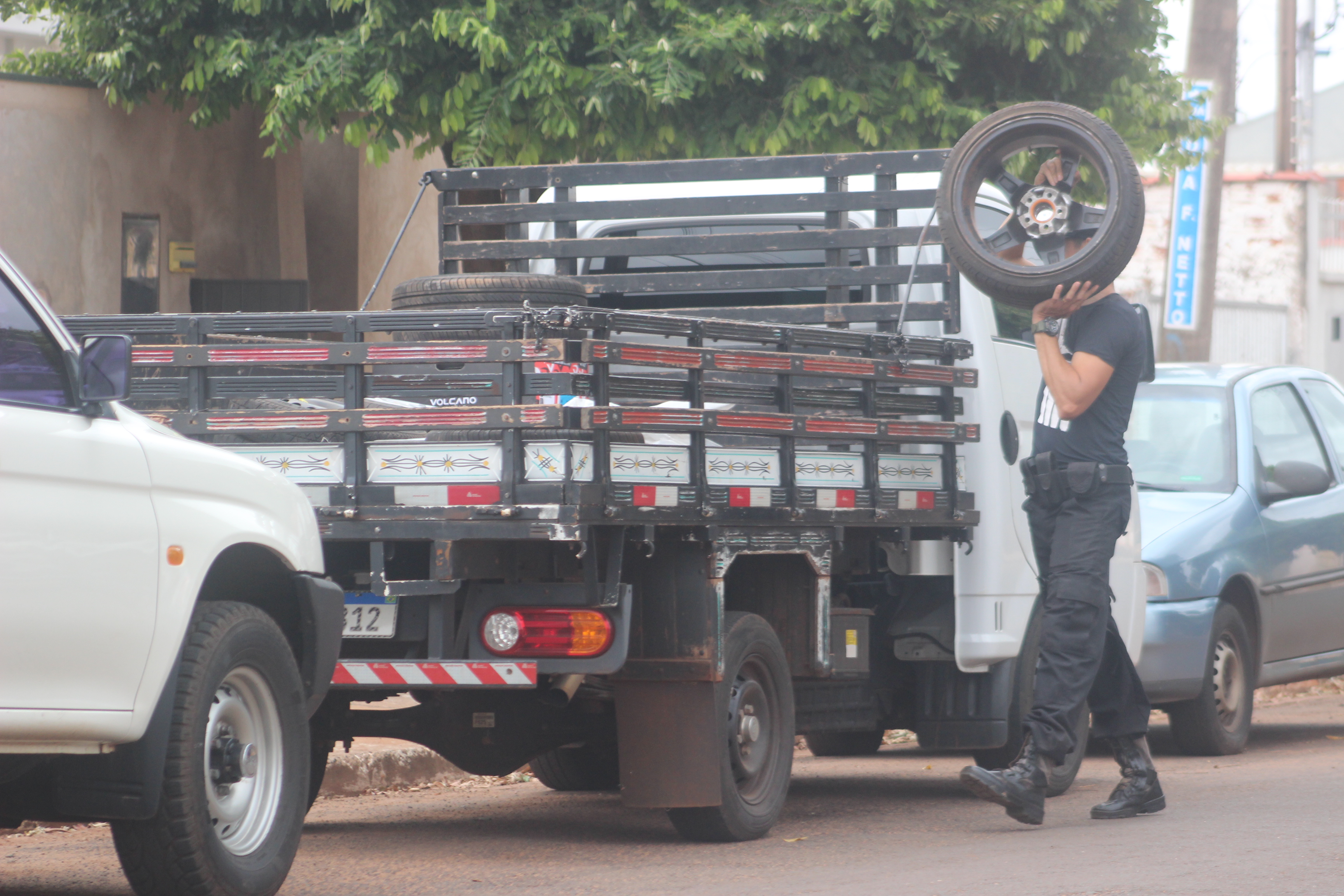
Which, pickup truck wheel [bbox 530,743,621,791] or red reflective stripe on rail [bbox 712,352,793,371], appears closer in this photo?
red reflective stripe on rail [bbox 712,352,793,371]

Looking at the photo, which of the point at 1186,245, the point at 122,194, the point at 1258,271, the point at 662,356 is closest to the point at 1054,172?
the point at 662,356

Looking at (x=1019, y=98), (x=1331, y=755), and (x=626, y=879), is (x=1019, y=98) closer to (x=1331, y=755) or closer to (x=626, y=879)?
(x=1331, y=755)

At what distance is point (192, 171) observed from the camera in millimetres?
13953

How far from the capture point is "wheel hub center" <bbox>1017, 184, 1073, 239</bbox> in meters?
6.54

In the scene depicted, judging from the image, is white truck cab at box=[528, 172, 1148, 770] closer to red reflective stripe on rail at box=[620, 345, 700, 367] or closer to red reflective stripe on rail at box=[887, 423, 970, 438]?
red reflective stripe on rail at box=[887, 423, 970, 438]

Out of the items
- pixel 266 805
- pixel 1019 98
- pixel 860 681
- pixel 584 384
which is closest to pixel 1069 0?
pixel 1019 98

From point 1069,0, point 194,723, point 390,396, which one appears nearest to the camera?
point 194,723

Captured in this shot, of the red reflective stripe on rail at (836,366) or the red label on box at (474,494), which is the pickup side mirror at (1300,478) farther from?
the red label on box at (474,494)

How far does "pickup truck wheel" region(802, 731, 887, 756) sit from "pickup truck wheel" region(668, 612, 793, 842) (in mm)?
2876

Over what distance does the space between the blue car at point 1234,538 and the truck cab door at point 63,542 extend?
17.9 feet

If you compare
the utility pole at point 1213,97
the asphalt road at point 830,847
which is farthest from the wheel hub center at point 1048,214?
the utility pole at point 1213,97

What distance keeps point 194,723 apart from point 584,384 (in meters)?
1.56

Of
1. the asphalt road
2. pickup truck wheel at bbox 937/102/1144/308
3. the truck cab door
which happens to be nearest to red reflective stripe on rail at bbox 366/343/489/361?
the truck cab door

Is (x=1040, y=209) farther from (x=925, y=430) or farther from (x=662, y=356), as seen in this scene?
(x=662, y=356)
